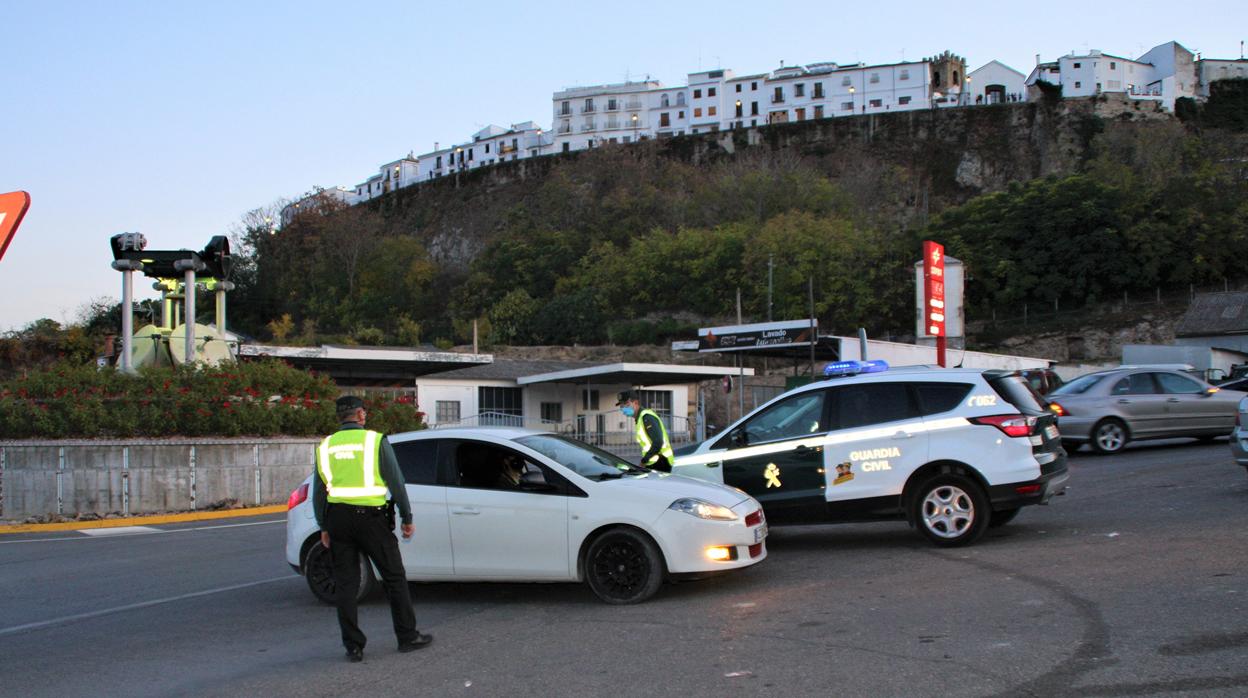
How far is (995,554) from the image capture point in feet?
30.1

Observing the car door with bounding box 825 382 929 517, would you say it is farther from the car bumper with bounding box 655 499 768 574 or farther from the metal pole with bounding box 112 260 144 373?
the metal pole with bounding box 112 260 144 373

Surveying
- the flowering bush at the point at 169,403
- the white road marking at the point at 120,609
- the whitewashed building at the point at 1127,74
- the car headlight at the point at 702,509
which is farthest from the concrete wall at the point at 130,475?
the whitewashed building at the point at 1127,74

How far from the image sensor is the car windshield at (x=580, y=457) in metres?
8.48

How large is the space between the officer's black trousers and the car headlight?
7.04 ft

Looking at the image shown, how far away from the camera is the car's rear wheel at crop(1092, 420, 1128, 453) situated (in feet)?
61.8

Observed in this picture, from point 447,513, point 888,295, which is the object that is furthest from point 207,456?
point 888,295

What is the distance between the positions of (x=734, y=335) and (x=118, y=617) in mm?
26288

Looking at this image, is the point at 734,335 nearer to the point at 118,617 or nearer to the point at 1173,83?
the point at 118,617

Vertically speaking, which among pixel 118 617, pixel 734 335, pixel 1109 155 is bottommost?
pixel 118 617

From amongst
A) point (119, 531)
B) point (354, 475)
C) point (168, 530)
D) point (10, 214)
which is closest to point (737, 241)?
point (168, 530)

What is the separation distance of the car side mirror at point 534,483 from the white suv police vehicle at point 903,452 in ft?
8.31

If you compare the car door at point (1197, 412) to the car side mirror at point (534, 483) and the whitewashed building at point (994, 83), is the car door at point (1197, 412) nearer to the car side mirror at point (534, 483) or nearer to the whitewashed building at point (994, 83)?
the car side mirror at point (534, 483)

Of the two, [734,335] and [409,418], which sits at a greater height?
[734,335]

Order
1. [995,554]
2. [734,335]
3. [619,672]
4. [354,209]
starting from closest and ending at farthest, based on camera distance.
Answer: [619,672] → [995,554] → [734,335] → [354,209]
